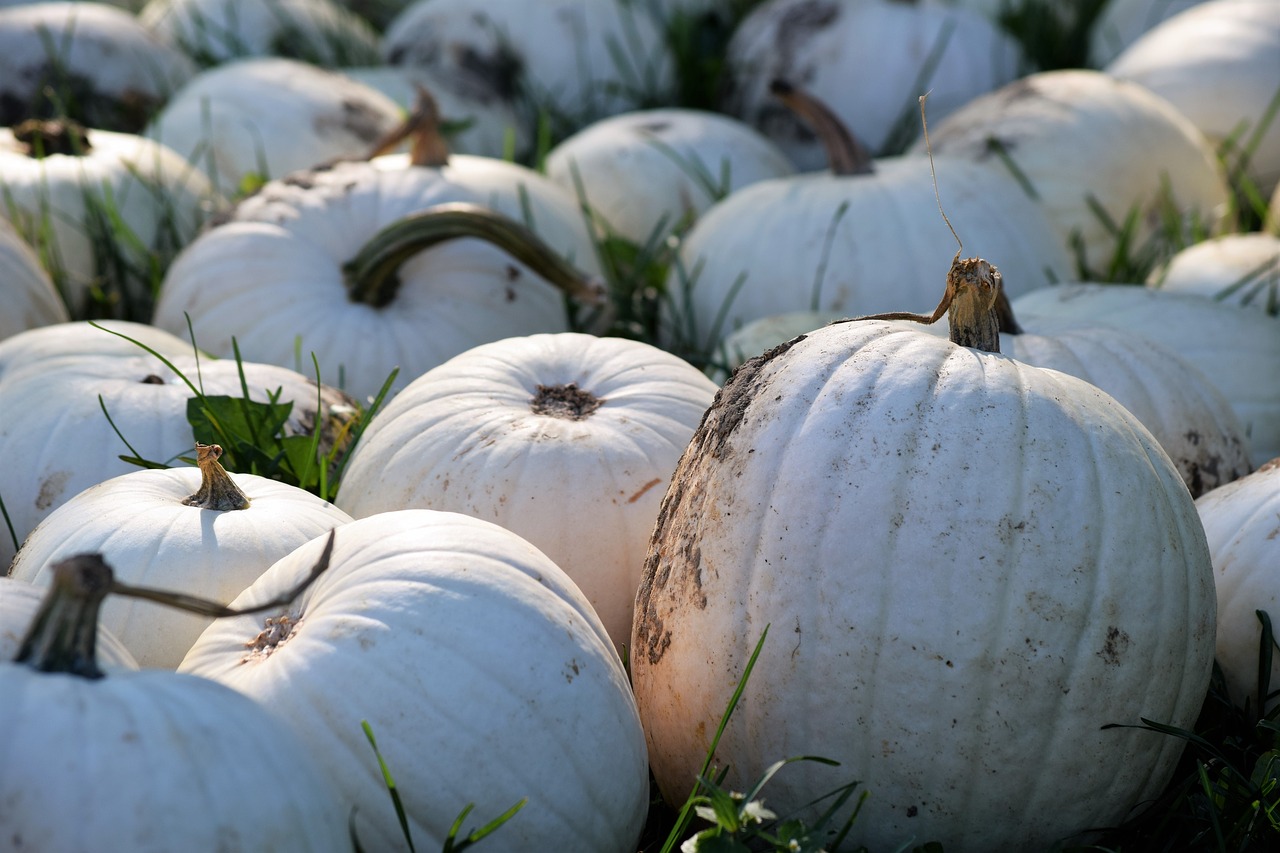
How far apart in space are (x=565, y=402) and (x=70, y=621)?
1.15 meters

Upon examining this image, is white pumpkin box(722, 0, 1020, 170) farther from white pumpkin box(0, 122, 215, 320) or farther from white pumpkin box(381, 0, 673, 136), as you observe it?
white pumpkin box(0, 122, 215, 320)

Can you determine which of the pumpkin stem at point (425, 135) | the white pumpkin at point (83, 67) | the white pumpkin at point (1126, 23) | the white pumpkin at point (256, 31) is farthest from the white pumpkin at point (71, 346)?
the white pumpkin at point (1126, 23)

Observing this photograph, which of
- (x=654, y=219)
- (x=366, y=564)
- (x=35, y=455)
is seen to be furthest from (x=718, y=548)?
(x=654, y=219)

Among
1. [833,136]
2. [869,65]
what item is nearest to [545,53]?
[869,65]

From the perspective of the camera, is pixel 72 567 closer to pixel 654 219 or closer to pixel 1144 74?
pixel 654 219

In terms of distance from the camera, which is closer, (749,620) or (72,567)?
(72,567)

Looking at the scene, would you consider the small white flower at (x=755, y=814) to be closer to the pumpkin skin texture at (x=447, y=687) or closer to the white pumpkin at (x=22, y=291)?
the pumpkin skin texture at (x=447, y=687)

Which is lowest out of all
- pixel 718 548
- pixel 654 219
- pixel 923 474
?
pixel 654 219

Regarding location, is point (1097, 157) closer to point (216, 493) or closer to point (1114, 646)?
point (1114, 646)

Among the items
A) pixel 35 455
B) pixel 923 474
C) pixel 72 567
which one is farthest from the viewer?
pixel 35 455

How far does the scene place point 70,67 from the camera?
499cm

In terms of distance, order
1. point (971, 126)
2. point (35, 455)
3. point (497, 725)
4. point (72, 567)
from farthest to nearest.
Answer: point (971, 126) → point (35, 455) → point (497, 725) → point (72, 567)

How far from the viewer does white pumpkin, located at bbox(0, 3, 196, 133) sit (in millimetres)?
4914

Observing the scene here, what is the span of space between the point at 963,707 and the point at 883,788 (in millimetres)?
151
